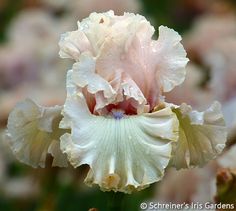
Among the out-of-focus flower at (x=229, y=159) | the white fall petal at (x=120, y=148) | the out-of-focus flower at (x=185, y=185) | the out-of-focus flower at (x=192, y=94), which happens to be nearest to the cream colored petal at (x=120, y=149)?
the white fall petal at (x=120, y=148)

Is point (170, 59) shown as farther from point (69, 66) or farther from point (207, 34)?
point (207, 34)

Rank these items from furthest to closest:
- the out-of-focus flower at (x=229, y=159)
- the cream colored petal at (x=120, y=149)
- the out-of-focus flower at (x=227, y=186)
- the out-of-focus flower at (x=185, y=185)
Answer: the out-of-focus flower at (x=185, y=185), the out-of-focus flower at (x=229, y=159), the out-of-focus flower at (x=227, y=186), the cream colored petal at (x=120, y=149)

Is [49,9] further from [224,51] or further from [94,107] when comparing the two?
[94,107]

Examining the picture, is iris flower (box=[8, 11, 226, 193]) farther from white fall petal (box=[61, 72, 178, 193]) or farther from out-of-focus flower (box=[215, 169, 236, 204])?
out-of-focus flower (box=[215, 169, 236, 204])

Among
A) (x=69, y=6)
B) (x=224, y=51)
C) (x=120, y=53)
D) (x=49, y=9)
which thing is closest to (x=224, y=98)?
(x=224, y=51)

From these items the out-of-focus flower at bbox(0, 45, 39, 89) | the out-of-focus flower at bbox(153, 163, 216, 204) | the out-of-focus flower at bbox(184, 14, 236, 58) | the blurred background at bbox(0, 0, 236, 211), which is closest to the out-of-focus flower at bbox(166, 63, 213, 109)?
the blurred background at bbox(0, 0, 236, 211)

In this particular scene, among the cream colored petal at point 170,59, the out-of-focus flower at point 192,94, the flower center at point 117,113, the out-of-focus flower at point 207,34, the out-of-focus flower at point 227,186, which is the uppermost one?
the out-of-focus flower at point 207,34

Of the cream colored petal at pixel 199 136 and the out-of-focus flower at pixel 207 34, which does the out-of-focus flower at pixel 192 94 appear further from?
the cream colored petal at pixel 199 136
